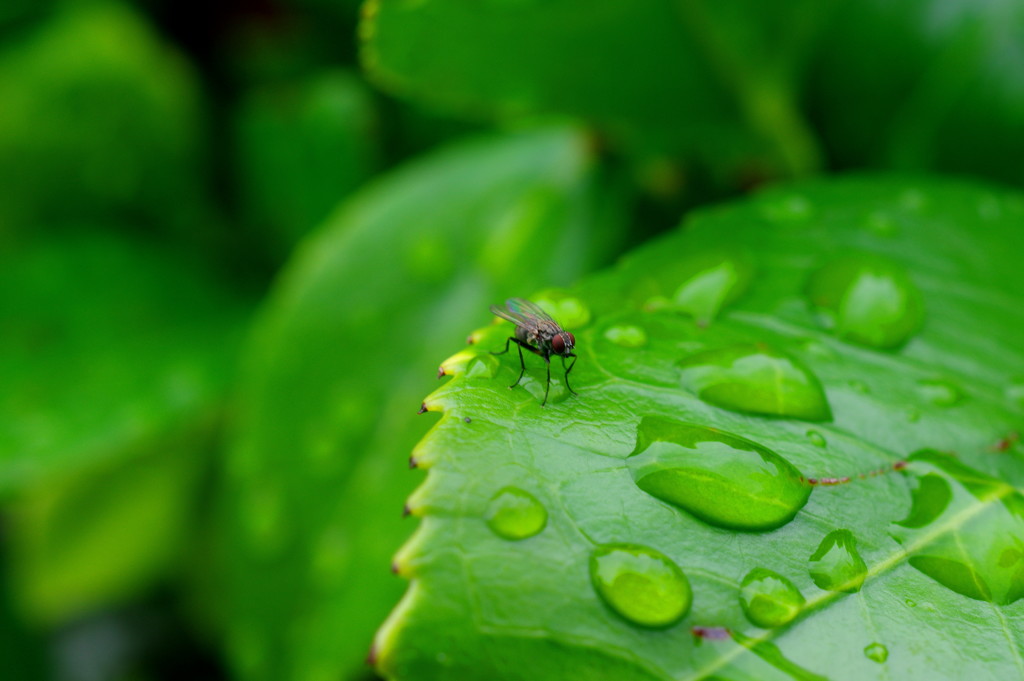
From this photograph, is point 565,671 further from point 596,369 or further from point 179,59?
point 179,59

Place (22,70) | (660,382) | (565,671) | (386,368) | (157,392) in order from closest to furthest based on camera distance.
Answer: (565,671) → (660,382) → (386,368) → (157,392) → (22,70)

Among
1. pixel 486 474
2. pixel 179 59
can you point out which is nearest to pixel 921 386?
pixel 486 474

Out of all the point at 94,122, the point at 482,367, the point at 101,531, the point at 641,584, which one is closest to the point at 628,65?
the point at 482,367

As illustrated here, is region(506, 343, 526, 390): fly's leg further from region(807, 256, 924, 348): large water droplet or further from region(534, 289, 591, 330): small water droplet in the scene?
region(807, 256, 924, 348): large water droplet

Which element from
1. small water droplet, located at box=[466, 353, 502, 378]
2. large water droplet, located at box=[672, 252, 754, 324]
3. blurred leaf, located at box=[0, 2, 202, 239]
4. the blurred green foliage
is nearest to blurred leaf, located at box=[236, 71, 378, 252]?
the blurred green foliage

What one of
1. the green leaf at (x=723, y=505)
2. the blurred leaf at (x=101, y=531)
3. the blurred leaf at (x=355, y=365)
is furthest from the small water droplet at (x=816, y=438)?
the blurred leaf at (x=101, y=531)

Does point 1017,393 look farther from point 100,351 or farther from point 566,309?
point 100,351
